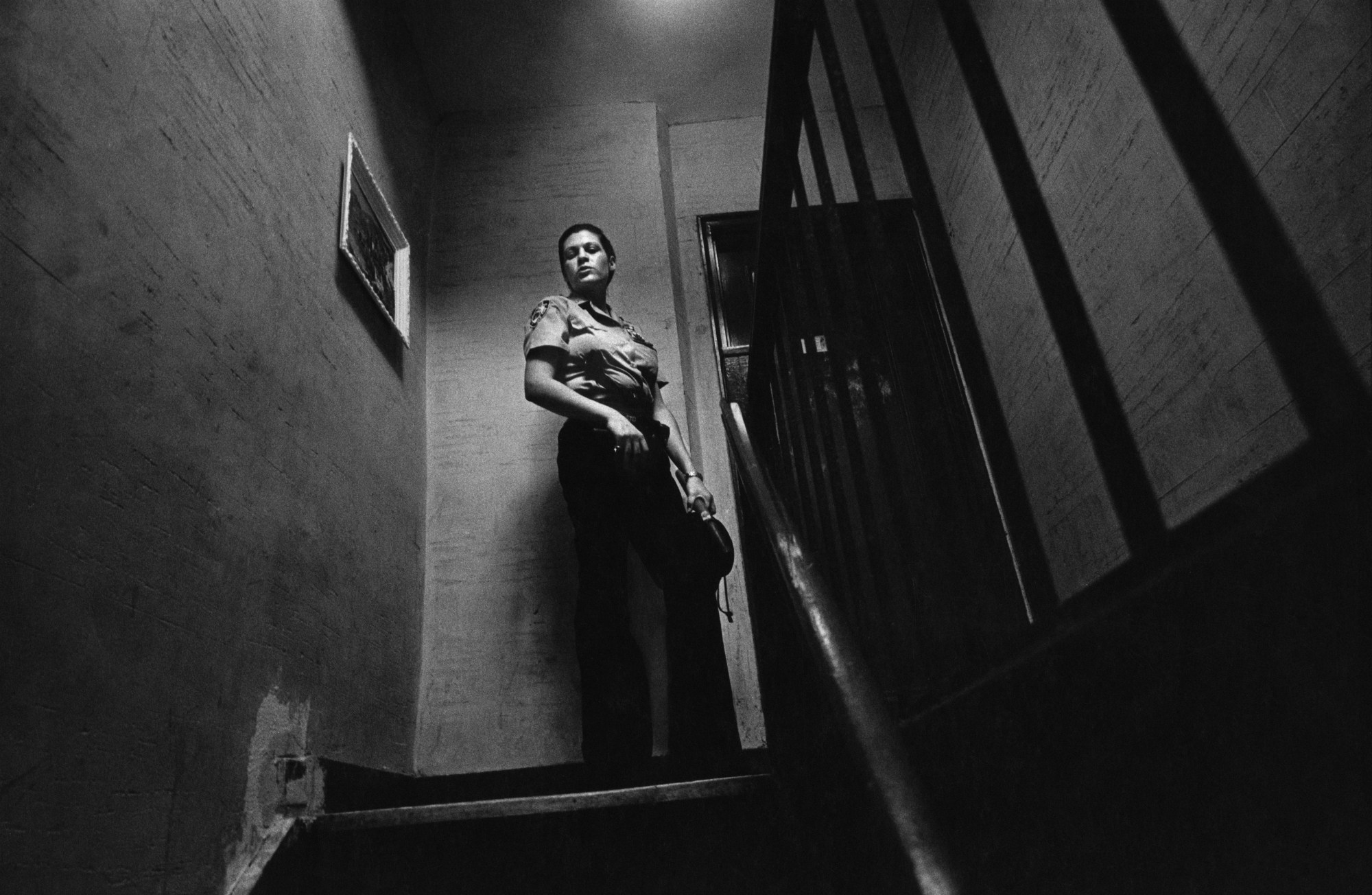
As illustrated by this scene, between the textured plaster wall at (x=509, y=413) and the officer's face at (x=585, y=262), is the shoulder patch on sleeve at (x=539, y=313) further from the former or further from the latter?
the textured plaster wall at (x=509, y=413)

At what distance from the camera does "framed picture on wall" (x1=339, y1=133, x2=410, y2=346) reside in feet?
8.98

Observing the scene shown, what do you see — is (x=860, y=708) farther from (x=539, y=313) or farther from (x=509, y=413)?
(x=509, y=413)

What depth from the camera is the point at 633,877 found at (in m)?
1.69

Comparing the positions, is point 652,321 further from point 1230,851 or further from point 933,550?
point 1230,851

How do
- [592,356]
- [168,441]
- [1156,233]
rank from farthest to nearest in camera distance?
[592,356], [1156,233], [168,441]

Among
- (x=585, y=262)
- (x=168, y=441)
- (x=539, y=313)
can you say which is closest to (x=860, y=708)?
(x=168, y=441)

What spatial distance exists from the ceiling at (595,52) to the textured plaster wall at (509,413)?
11 centimetres

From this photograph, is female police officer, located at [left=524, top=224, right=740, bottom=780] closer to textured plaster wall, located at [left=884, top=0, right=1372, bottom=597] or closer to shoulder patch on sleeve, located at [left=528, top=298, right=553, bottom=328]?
shoulder patch on sleeve, located at [left=528, top=298, right=553, bottom=328]

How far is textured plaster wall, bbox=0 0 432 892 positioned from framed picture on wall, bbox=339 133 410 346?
3.3 inches

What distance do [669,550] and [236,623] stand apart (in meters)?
1.25

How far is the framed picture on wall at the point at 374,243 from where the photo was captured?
2.74 m

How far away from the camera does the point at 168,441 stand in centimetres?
160

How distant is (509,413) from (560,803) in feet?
7.31

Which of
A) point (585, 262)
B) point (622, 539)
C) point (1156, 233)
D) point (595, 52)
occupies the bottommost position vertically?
point (622, 539)
